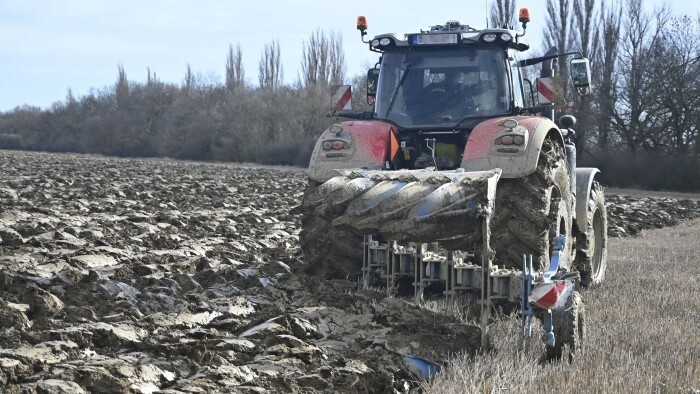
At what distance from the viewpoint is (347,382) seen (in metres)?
4.26

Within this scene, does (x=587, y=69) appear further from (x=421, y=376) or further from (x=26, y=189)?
(x=26, y=189)

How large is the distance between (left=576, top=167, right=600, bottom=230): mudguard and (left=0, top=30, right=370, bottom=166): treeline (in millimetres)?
34043

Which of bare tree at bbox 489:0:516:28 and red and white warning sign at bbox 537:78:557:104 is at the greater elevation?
bare tree at bbox 489:0:516:28

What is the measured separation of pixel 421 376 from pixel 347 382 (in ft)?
1.64

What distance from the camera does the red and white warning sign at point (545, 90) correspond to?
24.8 feet

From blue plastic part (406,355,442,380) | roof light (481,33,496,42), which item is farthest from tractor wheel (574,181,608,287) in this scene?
blue plastic part (406,355,442,380)

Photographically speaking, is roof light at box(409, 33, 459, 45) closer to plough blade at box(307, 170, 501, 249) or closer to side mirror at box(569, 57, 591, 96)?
side mirror at box(569, 57, 591, 96)

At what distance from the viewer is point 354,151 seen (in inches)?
263

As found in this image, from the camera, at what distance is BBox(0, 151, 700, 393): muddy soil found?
4.20 metres

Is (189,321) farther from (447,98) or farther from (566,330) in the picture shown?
(447,98)

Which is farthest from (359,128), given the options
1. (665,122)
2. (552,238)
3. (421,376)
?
(665,122)

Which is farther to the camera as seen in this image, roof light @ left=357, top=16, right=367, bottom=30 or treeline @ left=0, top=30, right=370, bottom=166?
treeline @ left=0, top=30, right=370, bottom=166

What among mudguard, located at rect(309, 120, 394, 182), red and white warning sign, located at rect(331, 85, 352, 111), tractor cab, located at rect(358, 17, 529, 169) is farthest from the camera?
red and white warning sign, located at rect(331, 85, 352, 111)

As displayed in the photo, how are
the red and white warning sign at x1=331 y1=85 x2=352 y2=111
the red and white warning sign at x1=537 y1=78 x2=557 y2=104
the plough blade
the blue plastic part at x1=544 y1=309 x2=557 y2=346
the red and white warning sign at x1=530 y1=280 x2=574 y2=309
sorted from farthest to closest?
the red and white warning sign at x1=331 y1=85 x2=352 y2=111 → the red and white warning sign at x1=537 y1=78 x2=557 y2=104 → the plough blade → the red and white warning sign at x1=530 y1=280 x2=574 y2=309 → the blue plastic part at x1=544 y1=309 x2=557 y2=346
